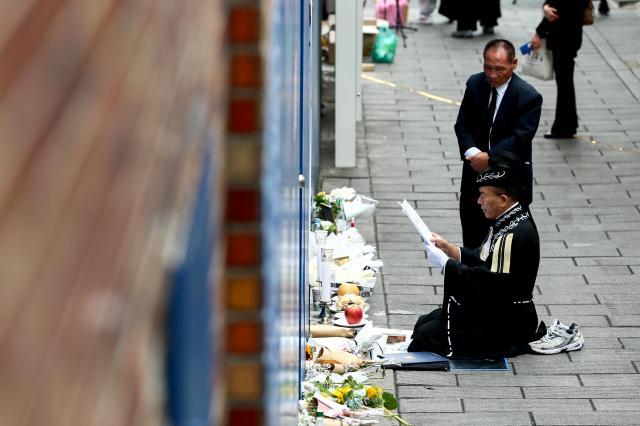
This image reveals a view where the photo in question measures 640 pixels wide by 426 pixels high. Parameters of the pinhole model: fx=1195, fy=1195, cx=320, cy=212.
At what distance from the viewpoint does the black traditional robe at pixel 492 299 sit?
688 cm

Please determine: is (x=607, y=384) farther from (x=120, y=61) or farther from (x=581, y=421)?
(x=120, y=61)

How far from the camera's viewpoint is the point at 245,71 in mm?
1842

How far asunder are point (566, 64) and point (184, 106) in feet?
35.9

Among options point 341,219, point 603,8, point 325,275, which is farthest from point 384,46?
point 325,275

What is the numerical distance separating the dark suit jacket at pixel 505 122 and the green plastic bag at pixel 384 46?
6670mm

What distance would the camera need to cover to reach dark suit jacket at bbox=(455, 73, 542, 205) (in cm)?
787

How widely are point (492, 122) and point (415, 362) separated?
5.90 ft

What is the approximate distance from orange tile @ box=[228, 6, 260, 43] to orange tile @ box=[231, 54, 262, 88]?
0.03 m

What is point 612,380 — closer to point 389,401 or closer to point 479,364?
point 479,364

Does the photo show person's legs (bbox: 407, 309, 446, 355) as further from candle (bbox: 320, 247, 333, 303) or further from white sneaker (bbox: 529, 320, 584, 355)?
candle (bbox: 320, 247, 333, 303)

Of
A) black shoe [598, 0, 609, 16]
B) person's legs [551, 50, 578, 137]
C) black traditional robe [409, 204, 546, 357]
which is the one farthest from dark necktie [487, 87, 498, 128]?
black shoe [598, 0, 609, 16]

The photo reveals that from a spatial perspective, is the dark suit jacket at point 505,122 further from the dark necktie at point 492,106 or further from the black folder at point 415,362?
the black folder at point 415,362

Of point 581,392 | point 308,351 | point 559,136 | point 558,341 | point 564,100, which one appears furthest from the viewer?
point 559,136

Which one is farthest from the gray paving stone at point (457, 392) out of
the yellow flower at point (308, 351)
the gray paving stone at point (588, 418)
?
the yellow flower at point (308, 351)
